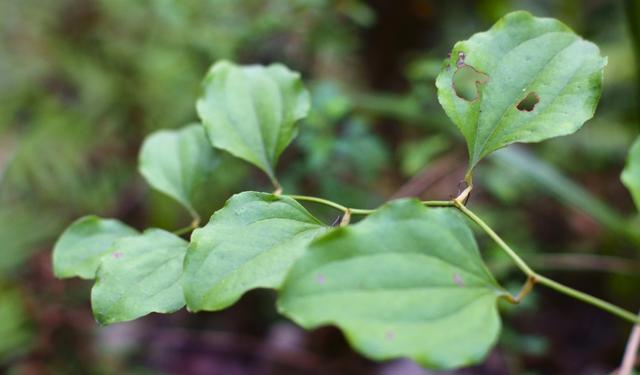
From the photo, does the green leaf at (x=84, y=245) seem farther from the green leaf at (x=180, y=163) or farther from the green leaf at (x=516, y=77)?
the green leaf at (x=516, y=77)

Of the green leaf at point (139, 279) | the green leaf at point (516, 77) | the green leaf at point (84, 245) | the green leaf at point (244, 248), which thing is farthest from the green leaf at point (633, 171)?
the green leaf at point (84, 245)

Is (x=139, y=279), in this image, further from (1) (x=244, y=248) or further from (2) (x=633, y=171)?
(2) (x=633, y=171)

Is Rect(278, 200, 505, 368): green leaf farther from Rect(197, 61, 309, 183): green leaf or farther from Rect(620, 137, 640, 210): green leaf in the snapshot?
Rect(197, 61, 309, 183): green leaf

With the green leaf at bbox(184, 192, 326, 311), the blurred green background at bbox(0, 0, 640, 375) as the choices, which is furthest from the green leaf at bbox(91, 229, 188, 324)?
the blurred green background at bbox(0, 0, 640, 375)

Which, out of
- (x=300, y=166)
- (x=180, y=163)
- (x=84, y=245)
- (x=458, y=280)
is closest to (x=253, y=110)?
(x=180, y=163)

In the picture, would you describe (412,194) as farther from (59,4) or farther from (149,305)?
(59,4)

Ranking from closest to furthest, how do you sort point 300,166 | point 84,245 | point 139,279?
point 139,279 → point 84,245 → point 300,166

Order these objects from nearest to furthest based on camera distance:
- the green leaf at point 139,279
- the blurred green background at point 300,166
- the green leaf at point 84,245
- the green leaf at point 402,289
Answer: the green leaf at point 402,289 < the green leaf at point 139,279 < the green leaf at point 84,245 < the blurred green background at point 300,166
